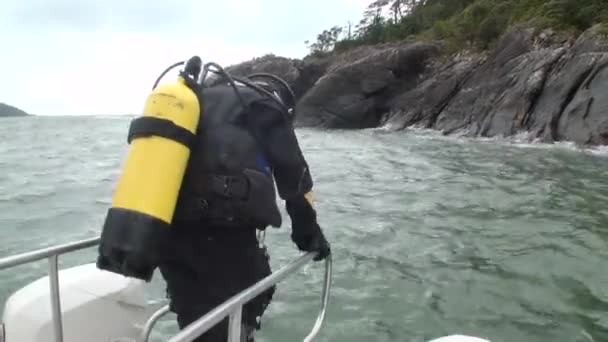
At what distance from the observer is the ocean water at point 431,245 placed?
540 cm

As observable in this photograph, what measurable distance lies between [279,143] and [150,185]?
0.62m

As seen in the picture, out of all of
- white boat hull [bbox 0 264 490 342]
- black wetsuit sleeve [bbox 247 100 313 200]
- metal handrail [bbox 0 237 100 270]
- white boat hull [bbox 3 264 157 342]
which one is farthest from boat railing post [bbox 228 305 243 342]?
white boat hull [bbox 3 264 157 342]

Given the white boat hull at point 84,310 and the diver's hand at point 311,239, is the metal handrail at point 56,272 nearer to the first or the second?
the white boat hull at point 84,310

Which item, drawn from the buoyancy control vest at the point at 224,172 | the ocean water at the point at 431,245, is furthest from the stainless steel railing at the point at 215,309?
the ocean water at the point at 431,245

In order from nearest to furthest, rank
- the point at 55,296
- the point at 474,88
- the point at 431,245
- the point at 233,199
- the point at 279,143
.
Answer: the point at 233,199 → the point at 279,143 → the point at 55,296 → the point at 431,245 → the point at 474,88

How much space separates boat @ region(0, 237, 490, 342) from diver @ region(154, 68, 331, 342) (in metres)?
0.24

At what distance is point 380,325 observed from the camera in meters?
5.38

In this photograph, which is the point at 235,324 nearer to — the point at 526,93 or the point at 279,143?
the point at 279,143

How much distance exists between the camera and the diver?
2484 mm

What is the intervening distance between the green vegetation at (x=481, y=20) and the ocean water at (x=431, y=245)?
1435 cm

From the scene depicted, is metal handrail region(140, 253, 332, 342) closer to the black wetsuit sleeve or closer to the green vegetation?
the black wetsuit sleeve

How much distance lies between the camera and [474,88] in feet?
102

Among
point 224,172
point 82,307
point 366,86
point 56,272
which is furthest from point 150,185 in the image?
point 366,86

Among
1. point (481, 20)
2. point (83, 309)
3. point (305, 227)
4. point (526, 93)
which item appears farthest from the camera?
point (481, 20)
